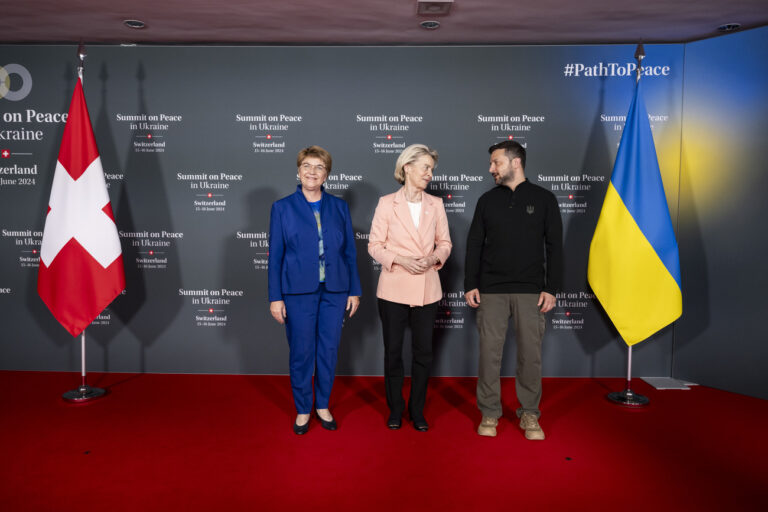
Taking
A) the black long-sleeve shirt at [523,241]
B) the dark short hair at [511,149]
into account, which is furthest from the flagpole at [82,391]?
the dark short hair at [511,149]

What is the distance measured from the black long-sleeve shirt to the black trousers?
1.42 ft

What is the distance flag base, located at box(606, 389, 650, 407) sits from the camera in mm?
3242

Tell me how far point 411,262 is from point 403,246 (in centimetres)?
13

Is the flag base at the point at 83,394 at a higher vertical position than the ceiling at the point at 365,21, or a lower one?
lower

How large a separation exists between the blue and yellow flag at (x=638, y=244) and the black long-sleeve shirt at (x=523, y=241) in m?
0.81

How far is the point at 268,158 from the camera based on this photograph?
3799mm

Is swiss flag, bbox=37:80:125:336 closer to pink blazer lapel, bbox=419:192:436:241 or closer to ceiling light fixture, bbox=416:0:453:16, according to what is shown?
pink blazer lapel, bbox=419:192:436:241

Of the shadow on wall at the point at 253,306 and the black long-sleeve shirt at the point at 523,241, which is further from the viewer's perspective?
the shadow on wall at the point at 253,306

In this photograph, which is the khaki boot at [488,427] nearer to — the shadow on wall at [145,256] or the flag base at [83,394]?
the shadow on wall at [145,256]

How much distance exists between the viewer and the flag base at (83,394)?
3286 mm

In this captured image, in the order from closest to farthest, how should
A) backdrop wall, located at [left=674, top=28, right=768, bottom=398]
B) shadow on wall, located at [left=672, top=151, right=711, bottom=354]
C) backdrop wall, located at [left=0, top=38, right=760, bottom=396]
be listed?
backdrop wall, located at [left=674, top=28, right=768, bottom=398] < shadow on wall, located at [left=672, top=151, right=711, bottom=354] < backdrop wall, located at [left=0, top=38, right=760, bottom=396]

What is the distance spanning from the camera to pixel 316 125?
3791mm

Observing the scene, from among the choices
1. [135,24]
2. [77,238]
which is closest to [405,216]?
[77,238]

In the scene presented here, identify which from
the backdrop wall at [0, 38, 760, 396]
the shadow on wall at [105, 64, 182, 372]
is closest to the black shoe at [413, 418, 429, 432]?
the backdrop wall at [0, 38, 760, 396]
